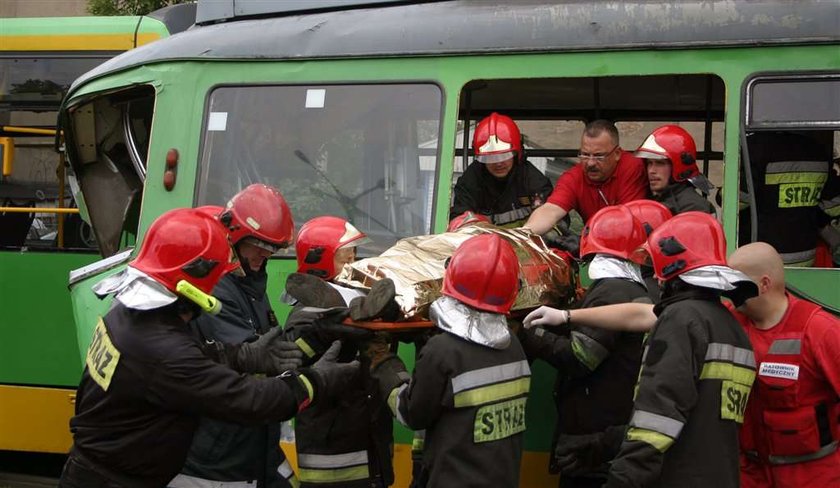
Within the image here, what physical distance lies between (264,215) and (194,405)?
99 centimetres

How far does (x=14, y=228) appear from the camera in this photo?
330 inches

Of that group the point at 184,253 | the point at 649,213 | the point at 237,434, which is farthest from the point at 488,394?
the point at 649,213

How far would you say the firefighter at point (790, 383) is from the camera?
3.88 m

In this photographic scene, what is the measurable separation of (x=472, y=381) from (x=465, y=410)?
4.4 inches

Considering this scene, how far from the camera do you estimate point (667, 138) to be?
5.03 metres

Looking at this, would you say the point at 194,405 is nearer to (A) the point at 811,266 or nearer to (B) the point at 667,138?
(B) the point at 667,138

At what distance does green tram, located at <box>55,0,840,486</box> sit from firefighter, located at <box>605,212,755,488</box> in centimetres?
105

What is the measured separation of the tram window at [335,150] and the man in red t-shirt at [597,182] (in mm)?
644

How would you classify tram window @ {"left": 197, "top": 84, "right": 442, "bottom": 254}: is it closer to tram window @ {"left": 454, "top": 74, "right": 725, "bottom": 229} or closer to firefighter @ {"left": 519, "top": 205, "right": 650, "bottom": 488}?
tram window @ {"left": 454, "top": 74, "right": 725, "bottom": 229}

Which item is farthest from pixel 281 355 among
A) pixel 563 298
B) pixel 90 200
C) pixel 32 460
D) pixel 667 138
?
pixel 32 460

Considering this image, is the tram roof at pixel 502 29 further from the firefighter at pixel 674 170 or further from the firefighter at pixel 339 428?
the firefighter at pixel 339 428

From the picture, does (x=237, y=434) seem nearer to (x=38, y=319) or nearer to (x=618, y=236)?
(x=618, y=236)

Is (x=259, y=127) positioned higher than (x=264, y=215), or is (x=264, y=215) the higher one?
(x=259, y=127)

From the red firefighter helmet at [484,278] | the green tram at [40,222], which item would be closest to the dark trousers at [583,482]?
the red firefighter helmet at [484,278]
